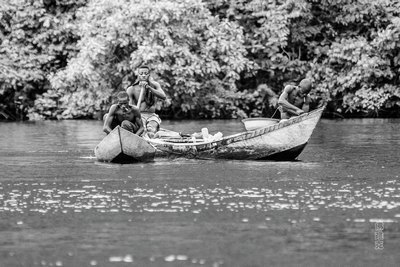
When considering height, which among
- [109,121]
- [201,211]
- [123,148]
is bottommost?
[201,211]

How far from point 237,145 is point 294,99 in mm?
1788

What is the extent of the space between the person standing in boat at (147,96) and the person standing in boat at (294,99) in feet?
9.07

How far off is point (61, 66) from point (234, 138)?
88.1 ft

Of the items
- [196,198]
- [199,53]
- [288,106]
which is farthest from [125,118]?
[199,53]

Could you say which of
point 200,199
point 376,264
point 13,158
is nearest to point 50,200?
point 200,199

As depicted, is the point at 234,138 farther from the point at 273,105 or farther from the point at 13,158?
the point at 273,105

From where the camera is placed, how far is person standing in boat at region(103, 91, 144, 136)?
23469mm

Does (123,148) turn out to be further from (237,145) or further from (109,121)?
(237,145)

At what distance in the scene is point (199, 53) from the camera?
1773 inches

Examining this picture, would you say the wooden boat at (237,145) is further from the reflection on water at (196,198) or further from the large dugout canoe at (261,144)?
the reflection on water at (196,198)

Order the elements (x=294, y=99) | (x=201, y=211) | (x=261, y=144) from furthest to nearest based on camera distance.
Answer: (x=294, y=99), (x=261, y=144), (x=201, y=211)

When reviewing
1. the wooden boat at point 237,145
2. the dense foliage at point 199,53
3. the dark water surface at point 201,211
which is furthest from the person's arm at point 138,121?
the dense foliage at point 199,53

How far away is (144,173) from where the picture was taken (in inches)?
819

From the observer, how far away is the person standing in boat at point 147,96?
2525 centimetres
